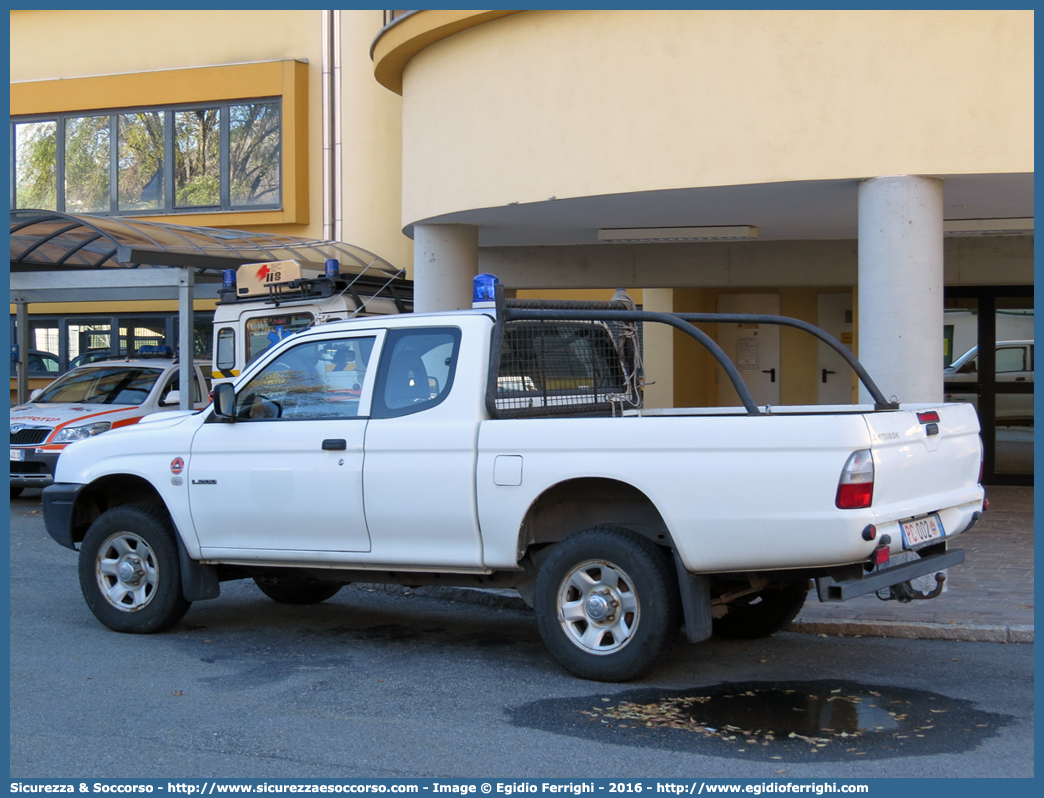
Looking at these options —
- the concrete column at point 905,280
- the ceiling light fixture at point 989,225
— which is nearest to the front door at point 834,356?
the ceiling light fixture at point 989,225

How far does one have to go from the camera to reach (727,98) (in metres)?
9.31

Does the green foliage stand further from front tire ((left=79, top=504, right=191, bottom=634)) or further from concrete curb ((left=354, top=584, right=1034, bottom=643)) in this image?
concrete curb ((left=354, top=584, right=1034, bottom=643))

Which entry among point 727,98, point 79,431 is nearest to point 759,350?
point 727,98

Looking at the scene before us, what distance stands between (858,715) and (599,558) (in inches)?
58.1

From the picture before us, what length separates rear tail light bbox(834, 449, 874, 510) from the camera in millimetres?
5199

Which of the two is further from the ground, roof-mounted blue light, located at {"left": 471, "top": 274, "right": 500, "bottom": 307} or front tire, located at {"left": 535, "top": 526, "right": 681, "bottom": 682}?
roof-mounted blue light, located at {"left": 471, "top": 274, "right": 500, "bottom": 307}

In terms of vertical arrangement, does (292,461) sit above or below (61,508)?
above

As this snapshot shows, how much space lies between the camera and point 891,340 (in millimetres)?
9102

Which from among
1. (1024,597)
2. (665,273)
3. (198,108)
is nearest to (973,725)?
(1024,597)

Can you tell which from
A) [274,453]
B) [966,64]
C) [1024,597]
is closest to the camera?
[274,453]

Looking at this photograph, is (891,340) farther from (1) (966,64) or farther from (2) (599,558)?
(2) (599,558)

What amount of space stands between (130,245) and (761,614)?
30.1 feet

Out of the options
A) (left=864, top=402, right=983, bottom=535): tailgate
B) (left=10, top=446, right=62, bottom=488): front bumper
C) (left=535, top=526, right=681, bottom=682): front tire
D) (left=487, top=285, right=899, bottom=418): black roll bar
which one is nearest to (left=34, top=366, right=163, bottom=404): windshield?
(left=10, top=446, right=62, bottom=488): front bumper

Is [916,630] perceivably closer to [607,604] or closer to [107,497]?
[607,604]
